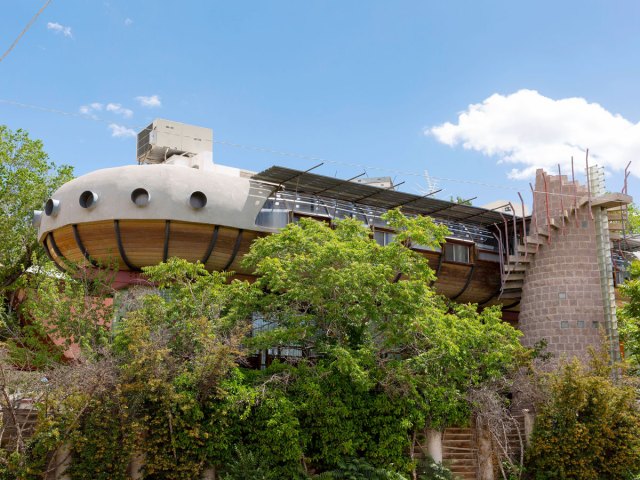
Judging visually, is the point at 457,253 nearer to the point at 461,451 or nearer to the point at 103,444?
the point at 461,451

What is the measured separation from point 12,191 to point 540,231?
70.6ft

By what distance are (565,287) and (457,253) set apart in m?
4.14

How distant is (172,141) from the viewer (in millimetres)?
27812

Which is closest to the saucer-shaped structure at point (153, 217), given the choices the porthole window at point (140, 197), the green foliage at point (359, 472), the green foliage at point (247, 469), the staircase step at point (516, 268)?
the porthole window at point (140, 197)

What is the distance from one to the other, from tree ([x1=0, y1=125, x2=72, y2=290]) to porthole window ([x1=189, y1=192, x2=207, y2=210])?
1149cm

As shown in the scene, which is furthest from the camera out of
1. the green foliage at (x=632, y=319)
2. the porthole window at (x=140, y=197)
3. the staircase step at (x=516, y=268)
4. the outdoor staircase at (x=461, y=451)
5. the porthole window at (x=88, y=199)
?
the staircase step at (x=516, y=268)

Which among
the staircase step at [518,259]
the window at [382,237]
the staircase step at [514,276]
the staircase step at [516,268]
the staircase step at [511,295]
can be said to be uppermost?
the window at [382,237]

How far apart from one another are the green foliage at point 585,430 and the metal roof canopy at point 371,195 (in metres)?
8.03

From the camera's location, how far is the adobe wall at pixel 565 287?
26.3m

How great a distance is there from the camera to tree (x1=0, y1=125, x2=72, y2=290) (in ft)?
105

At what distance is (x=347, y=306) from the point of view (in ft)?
66.3

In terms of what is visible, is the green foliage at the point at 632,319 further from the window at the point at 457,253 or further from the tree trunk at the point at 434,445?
the tree trunk at the point at 434,445

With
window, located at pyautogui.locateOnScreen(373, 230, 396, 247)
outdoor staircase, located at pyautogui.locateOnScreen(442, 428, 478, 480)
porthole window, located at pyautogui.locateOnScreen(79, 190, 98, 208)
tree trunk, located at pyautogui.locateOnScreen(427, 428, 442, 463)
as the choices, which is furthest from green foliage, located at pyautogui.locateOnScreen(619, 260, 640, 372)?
porthole window, located at pyautogui.locateOnScreen(79, 190, 98, 208)

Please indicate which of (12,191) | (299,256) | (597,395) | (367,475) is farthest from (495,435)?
(12,191)
